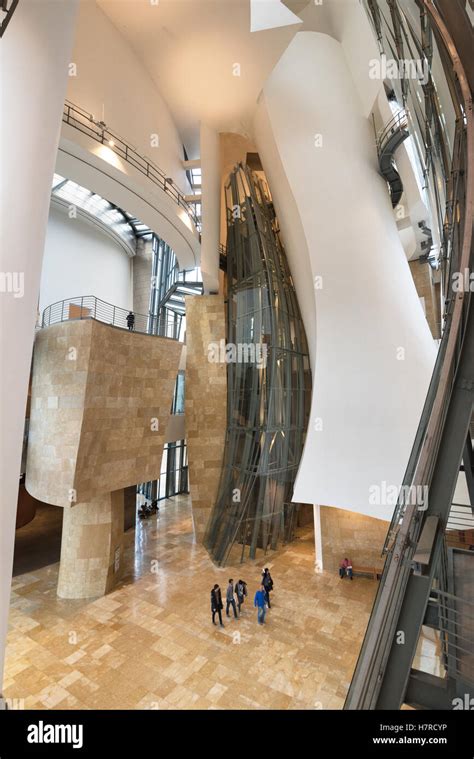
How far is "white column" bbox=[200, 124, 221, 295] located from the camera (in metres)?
13.3

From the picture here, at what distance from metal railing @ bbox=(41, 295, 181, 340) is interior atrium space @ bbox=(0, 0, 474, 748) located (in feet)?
1.66

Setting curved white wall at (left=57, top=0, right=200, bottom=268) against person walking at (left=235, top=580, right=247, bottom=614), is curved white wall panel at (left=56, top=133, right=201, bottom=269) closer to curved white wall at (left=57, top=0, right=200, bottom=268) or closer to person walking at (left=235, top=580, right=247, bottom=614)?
curved white wall at (left=57, top=0, right=200, bottom=268)

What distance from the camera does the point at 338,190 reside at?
1130cm

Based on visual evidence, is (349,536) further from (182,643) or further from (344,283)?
(344,283)

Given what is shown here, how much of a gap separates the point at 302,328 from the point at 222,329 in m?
3.30

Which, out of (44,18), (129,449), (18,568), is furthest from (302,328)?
(18,568)

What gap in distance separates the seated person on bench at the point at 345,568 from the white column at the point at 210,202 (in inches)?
432

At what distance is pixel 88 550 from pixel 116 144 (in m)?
11.1

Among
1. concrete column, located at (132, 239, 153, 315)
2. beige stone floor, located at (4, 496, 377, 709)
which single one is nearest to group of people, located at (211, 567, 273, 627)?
beige stone floor, located at (4, 496, 377, 709)

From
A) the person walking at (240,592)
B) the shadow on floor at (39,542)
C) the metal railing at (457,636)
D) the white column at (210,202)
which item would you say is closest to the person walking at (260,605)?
the person walking at (240,592)

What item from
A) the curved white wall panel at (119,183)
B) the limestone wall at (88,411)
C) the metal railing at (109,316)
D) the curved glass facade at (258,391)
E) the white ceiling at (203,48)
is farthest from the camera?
the metal railing at (109,316)

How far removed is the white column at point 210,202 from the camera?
1326 centimetres

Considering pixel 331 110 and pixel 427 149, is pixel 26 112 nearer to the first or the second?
pixel 427 149

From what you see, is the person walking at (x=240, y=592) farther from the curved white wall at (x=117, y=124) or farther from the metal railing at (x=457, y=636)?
the curved white wall at (x=117, y=124)
